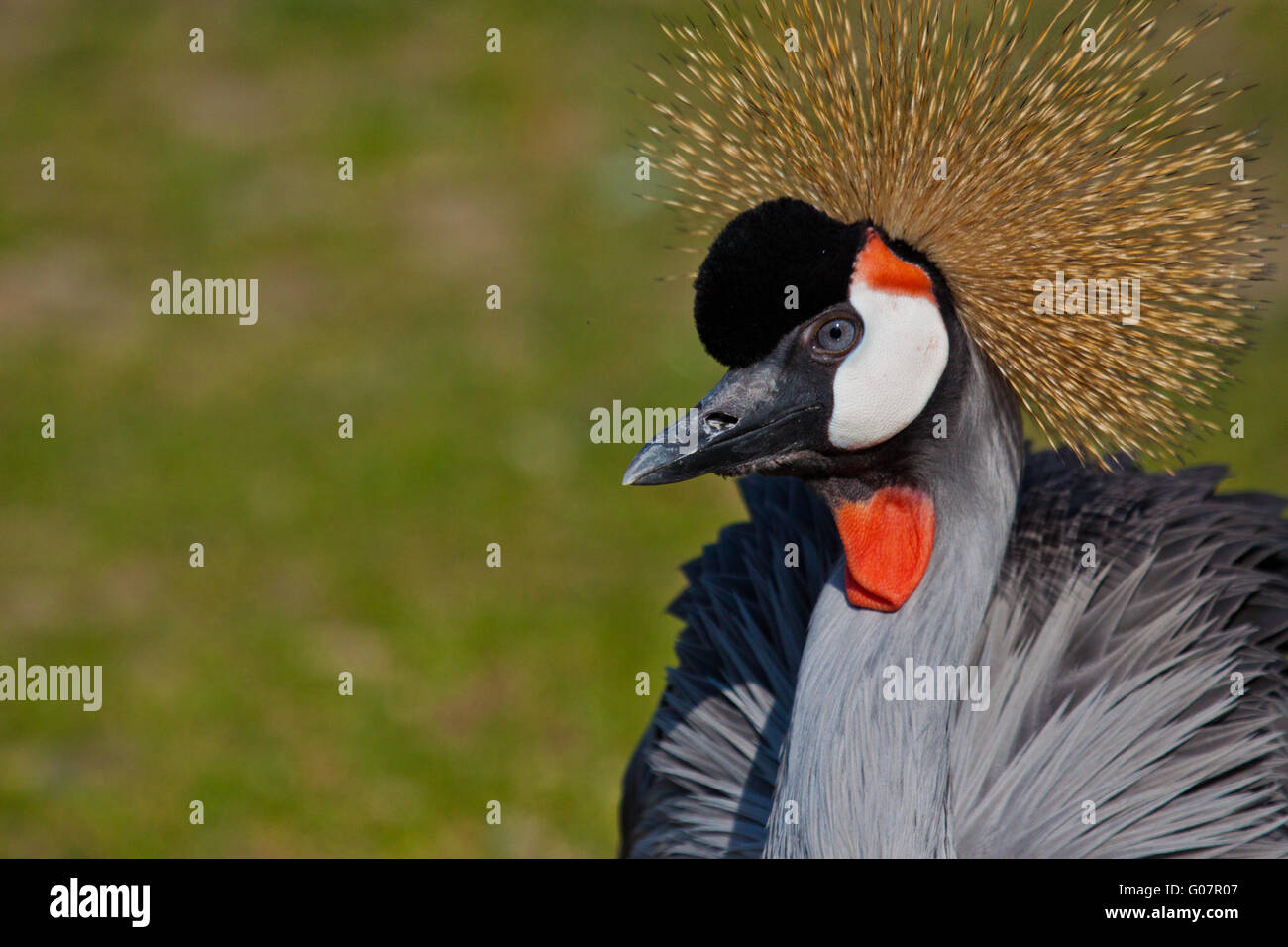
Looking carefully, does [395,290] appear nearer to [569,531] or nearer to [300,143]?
[300,143]

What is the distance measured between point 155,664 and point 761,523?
1636 mm

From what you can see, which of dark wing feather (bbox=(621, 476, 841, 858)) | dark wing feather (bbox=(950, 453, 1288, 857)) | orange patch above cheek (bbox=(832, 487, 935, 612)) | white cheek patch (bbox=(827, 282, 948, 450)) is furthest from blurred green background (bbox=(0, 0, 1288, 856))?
white cheek patch (bbox=(827, 282, 948, 450))

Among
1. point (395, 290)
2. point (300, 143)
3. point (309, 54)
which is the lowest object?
point (395, 290)

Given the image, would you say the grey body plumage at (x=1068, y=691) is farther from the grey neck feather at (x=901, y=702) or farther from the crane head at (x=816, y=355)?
the crane head at (x=816, y=355)

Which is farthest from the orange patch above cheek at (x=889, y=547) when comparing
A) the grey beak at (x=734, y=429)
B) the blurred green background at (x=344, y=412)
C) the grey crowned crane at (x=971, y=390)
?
the blurred green background at (x=344, y=412)

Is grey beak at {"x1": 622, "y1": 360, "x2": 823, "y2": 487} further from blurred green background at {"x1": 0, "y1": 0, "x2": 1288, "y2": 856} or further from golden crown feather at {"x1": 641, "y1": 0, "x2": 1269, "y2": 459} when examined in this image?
blurred green background at {"x1": 0, "y1": 0, "x2": 1288, "y2": 856}

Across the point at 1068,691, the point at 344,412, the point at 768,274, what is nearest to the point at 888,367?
the point at 768,274

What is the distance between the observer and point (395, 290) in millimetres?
4145

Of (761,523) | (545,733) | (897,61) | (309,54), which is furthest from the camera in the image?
(309,54)

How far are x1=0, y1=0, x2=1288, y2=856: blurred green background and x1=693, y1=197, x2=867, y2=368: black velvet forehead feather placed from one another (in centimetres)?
149

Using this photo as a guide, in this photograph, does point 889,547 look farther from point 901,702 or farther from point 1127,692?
point 1127,692

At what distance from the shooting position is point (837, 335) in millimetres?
1489

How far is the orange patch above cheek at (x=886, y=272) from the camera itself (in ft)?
4.82
